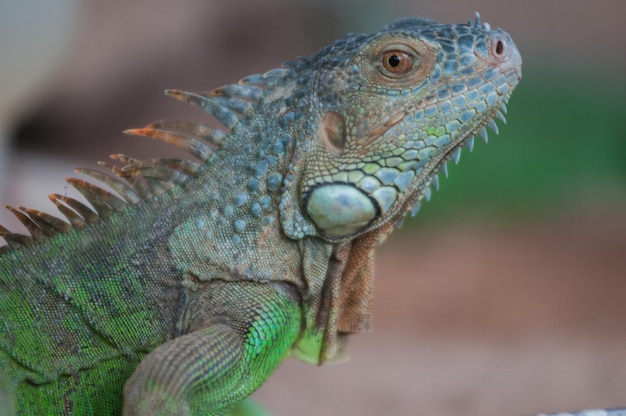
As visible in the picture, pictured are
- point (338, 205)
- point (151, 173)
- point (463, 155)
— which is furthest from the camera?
point (463, 155)

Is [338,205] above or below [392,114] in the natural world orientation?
below

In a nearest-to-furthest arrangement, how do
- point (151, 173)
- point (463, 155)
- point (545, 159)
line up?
point (151, 173)
point (463, 155)
point (545, 159)

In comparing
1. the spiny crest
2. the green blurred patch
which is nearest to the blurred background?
the green blurred patch

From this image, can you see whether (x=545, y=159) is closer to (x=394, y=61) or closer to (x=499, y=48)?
(x=499, y=48)

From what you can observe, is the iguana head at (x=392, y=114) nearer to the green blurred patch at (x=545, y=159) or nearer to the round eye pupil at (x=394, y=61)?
the round eye pupil at (x=394, y=61)

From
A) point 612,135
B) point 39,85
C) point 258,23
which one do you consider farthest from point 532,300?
point 39,85

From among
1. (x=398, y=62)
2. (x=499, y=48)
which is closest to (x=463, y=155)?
Result: (x=499, y=48)
